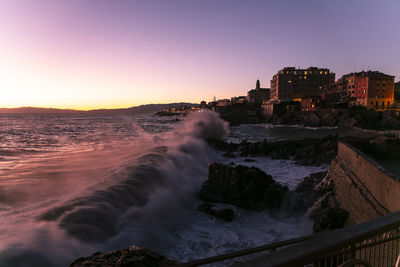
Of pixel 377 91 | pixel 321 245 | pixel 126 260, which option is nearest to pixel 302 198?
pixel 126 260

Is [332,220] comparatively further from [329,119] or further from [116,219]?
[329,119]

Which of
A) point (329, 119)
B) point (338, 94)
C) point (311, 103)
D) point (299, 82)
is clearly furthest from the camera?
point (299, 82)

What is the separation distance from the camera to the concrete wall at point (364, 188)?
5.57m

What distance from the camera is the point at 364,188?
24.1ft

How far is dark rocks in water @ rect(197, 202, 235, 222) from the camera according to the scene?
977 centimetres

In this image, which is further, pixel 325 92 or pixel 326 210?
pixel 325 92

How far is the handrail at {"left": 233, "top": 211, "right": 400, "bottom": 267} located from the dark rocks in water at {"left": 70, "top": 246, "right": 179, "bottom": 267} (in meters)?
3.83

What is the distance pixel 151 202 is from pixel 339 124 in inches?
2730

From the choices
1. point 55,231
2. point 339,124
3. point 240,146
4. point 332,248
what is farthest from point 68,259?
point 339,124

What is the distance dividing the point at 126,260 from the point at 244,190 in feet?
24.9

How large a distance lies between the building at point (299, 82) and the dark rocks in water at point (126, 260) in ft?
376

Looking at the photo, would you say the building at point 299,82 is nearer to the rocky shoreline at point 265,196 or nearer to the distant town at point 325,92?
the distant town at point 325,92

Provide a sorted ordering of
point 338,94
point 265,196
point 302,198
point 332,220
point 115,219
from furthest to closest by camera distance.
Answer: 1. point 338,94
2. point 302,198
3. point 265,196
4. point 115,219
5. point 332,220

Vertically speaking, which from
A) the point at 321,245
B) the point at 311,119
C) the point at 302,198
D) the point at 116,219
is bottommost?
the point at 311,119
